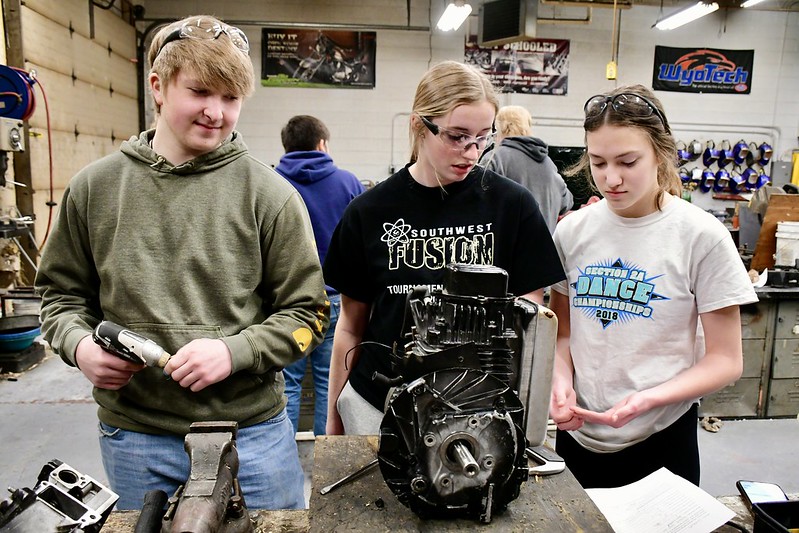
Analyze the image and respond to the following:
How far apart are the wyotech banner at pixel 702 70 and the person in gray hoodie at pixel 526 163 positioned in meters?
5.67

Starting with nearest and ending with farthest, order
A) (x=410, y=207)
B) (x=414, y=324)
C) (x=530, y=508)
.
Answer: (x=530, y=508) < (x=414, y=324) < (x=410, y=207)

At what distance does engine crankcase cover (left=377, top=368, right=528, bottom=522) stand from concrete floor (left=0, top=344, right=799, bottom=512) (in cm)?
192

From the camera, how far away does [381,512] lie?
0.92 metres

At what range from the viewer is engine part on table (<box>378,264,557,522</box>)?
875 mm

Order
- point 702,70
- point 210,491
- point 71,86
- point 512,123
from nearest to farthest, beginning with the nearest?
point 210,491 < point 512,123 < point 71,86 < point 702,70

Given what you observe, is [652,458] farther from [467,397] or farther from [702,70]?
[702,70]

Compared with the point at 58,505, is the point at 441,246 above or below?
above

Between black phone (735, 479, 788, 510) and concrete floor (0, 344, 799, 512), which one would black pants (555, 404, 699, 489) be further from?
concrete floor (0, 344, 799, 512)

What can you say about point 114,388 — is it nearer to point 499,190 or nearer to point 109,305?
point 109,305

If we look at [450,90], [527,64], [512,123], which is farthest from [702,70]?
[450,90]

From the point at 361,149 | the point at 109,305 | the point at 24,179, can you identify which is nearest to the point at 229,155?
the point at 109,305

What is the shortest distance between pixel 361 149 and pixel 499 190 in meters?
6.67

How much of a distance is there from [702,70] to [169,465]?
872 cm

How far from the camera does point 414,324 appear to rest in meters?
1.09
